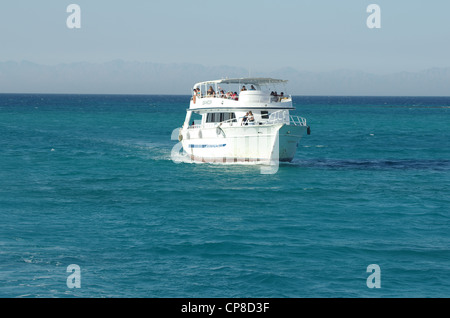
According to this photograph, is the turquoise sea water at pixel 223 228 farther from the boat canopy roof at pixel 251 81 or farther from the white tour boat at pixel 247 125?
the boat canopy roof at pixel 251 81

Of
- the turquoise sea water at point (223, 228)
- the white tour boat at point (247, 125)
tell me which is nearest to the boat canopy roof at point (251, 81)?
the white tour boat at point (247, 125)

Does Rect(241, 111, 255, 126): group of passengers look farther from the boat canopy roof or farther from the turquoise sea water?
the boat canopy roof

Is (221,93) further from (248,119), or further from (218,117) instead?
(248,119)

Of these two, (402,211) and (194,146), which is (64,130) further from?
(402,211)

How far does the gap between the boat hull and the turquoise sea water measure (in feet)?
3.01

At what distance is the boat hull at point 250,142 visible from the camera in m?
40.1

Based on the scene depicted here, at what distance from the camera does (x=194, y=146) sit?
45.5 meters

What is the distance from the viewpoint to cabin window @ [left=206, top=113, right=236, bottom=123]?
42375 mm

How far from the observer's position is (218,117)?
43031 mm

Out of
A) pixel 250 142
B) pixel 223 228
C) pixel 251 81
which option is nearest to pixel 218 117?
pixel 250 142

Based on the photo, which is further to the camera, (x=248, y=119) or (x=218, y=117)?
(x=218, y=117)

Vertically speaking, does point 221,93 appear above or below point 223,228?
above

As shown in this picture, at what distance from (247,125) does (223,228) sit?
637 inches

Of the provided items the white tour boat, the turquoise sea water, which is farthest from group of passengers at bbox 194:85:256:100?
the turquoise sea water
